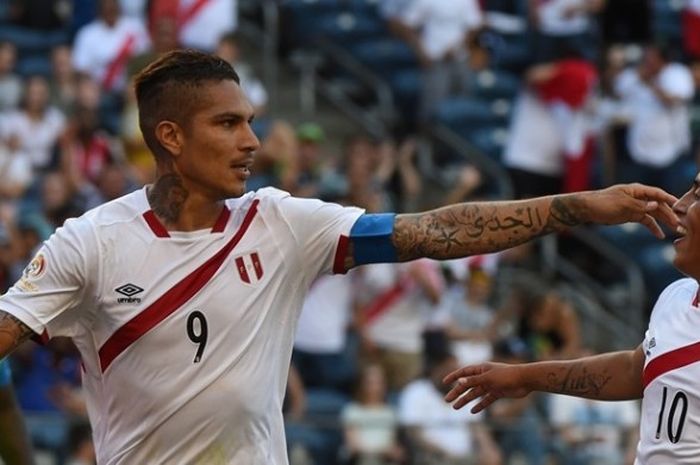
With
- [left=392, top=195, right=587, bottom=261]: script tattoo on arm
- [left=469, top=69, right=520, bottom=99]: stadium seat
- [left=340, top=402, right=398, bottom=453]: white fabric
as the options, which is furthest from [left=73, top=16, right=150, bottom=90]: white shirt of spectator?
[left=392, top=195, right=587, bottom=261]: script tattoo on arm

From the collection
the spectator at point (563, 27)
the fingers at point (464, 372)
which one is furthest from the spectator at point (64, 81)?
the fingers at point (464, 372)

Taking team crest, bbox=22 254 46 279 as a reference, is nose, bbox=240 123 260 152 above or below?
above

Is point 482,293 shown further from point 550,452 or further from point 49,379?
point 49,379

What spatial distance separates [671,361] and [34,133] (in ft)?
29.8

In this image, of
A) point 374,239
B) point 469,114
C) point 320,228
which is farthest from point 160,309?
point 469,114

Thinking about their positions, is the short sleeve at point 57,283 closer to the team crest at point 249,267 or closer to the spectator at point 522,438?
the team crest at point 249,267

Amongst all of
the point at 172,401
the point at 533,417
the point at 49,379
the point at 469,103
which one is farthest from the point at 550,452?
the point at 172,401

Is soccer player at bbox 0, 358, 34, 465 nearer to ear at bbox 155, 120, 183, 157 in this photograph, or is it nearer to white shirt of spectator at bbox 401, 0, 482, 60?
ear at bbox 155, 120, 183, 157

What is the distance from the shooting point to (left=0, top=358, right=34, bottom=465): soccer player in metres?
7.32

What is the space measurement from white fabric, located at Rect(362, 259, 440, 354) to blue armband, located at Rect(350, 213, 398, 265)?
7746 millimetres

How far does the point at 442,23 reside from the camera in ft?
58.1

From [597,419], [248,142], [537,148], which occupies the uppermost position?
[248,142]

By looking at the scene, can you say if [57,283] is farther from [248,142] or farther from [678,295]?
[678,295]

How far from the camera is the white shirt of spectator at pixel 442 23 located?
17703mm
